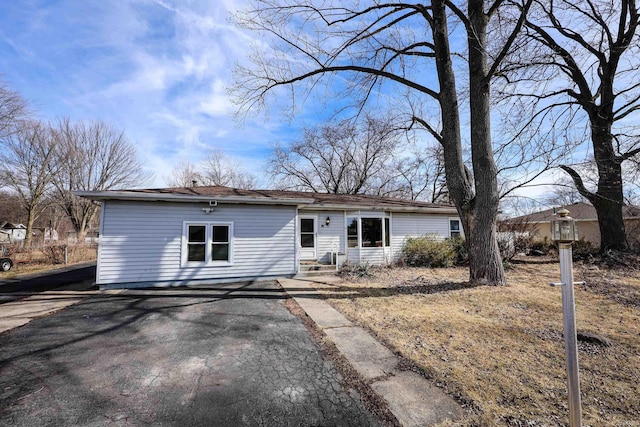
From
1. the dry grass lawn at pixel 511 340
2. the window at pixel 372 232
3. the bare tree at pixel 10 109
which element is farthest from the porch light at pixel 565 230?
the bare tree at pixel 10 109

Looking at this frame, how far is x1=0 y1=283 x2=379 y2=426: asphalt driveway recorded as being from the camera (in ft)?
8.55

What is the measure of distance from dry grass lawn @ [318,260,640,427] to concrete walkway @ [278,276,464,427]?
0.19m

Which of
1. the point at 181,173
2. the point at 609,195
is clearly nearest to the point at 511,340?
the point at 609,195

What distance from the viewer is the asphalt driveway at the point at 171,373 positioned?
2.61 meters

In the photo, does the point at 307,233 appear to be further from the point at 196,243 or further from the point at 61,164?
the point at 61,164

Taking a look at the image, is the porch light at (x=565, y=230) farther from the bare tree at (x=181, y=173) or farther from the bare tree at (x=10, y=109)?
the bare tree at (x=181, y=173)

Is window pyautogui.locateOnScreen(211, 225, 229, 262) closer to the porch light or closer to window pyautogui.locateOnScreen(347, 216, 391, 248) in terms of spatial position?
window pyautogui.locateOnScreen(347, 216, 391, 248)

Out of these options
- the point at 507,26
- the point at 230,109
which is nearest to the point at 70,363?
the point at 230,109

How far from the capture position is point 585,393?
2809mm

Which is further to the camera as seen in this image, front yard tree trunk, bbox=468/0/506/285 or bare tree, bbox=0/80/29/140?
bare tree, bbox=0/80/29/140

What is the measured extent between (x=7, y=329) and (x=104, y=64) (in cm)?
812

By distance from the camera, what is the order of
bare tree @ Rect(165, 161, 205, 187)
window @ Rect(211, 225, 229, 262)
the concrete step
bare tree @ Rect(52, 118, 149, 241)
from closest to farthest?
window @ Rect(211, 225, 229, 262) < the concrete step < bare tree @ Rect(52, 118, 149, 241) < bare tree @ Rect(165, 161, 205, 187)

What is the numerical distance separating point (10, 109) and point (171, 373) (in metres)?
23.3

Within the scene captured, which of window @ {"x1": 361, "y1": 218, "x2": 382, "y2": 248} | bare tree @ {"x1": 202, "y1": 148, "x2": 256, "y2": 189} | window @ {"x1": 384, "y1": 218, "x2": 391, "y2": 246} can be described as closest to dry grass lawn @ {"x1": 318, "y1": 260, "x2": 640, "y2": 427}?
window @ {"x1": 361, "y1": 218, "x2": 382, "y2": 248}
